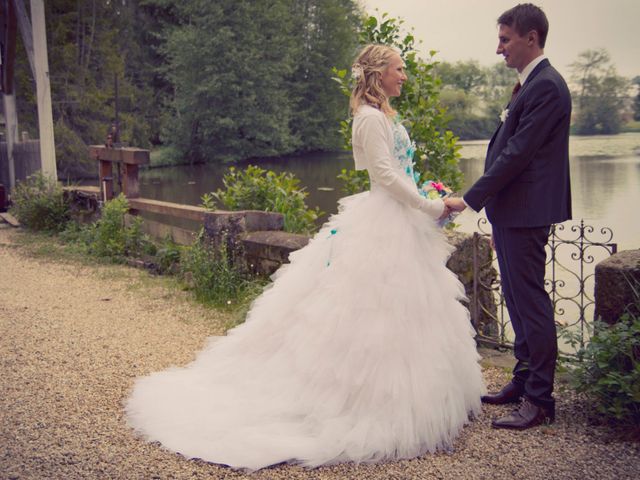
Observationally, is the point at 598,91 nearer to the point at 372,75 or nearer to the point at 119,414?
the point at 372,75

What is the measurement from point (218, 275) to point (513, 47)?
3564mm

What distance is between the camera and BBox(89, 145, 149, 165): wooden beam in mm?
8219

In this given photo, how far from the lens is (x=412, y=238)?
3.34 m

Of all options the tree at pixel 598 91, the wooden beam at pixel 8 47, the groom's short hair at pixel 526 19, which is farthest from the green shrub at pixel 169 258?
the wooden beam at pixel 8 47

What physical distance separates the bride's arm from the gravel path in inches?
45.1

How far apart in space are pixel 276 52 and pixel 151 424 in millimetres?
28216

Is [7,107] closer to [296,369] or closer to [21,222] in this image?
[21,222]

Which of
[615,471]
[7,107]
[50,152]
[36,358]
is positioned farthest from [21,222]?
[615,471]

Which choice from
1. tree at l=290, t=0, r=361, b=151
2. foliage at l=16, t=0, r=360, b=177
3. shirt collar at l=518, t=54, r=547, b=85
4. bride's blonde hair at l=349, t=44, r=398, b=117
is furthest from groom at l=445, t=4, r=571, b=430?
tree at l=290, t=0, r=361, b=151

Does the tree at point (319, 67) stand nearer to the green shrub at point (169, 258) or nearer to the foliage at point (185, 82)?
the foliage at point (185, 82)

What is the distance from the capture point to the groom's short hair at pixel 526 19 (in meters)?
3.09

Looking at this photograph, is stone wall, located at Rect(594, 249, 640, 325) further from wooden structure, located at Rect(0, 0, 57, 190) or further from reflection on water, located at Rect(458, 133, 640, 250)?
wooden structure, located at Rect(0, 0, 57, 190)

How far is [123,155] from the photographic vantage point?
8516 mm

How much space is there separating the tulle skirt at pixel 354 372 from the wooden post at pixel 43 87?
8.54 meters
